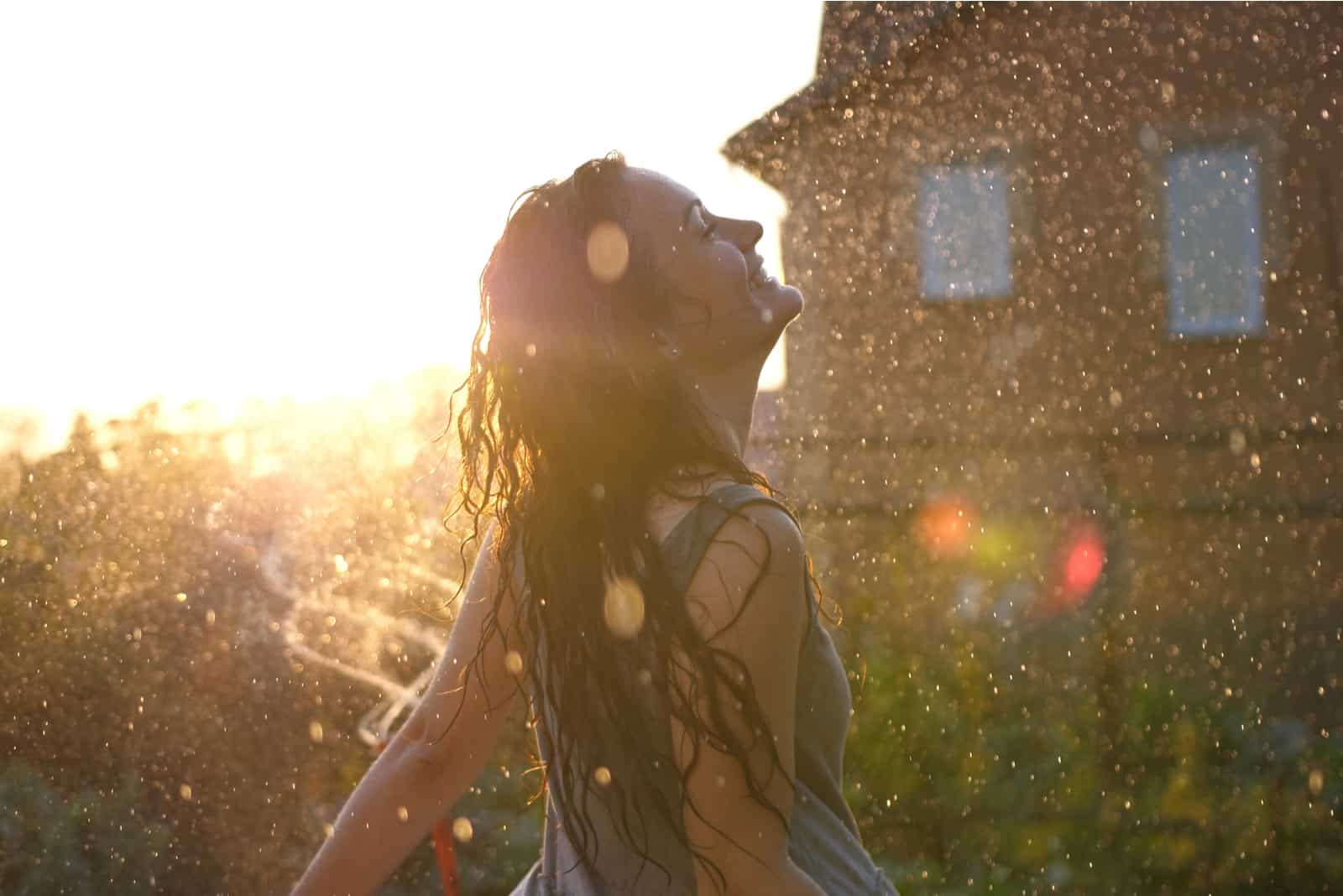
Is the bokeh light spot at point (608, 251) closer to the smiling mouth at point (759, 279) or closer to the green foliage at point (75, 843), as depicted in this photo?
the smiling mouth at point (759, 279)

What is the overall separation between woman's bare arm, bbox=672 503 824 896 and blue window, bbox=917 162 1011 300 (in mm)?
10530

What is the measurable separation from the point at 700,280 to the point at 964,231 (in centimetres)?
1054

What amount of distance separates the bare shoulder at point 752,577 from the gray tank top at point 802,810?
39mm

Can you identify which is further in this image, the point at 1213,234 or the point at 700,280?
the point at 1213,234

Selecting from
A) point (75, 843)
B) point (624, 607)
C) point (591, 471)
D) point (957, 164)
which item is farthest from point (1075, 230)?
point (624, 607)

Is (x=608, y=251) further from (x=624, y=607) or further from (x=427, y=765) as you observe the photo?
(x=427, y=765)

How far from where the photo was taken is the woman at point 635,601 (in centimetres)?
140

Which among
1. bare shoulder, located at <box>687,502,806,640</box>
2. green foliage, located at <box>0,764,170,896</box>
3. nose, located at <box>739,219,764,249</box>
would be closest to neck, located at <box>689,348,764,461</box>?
nose, located at <box>739,219,764,249</box>

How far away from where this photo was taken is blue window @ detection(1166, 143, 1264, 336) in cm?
1154

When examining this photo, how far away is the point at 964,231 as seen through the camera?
1186cm

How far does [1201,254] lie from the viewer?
11.6 m

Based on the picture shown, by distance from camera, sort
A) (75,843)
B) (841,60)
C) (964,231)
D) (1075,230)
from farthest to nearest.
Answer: (964,231), (841,60), (1075,230), (75,843)

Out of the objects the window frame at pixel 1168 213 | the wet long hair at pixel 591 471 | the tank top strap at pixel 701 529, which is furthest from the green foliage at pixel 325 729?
the window frame at pixel 1168 213

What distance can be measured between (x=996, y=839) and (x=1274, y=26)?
8638 millimetres
